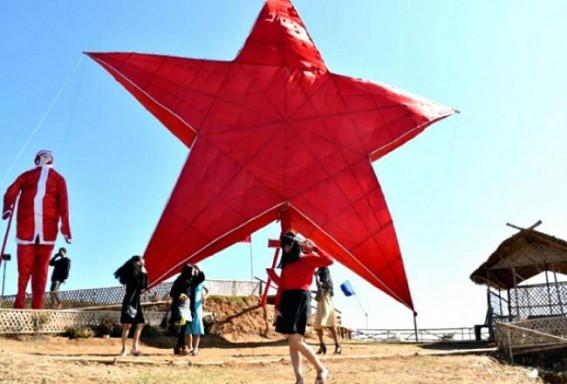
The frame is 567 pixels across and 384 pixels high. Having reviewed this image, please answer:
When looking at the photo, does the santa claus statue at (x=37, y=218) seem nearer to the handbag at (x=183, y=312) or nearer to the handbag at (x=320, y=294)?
the handbag at (x=183, y=312)

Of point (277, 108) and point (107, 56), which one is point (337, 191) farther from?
point (107, 56)

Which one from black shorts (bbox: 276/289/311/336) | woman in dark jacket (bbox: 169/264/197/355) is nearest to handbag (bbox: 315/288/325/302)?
woman in dark jacket (bbox: 169/264/197/355)

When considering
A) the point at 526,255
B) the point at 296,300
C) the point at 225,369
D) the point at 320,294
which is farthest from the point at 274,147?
the point at 526,255

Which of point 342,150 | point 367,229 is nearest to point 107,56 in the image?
point 342,150

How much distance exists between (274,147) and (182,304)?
19.3ft

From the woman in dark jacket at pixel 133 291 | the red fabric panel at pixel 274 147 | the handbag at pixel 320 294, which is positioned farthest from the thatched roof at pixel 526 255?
the woman in dark jacket at pixel 133 291

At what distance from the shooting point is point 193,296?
1070cm

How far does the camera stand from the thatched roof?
19375mm

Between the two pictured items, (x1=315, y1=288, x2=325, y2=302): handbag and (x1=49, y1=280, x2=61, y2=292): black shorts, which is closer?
(x1=315, y1=288, x2=325, y2=302): handbag

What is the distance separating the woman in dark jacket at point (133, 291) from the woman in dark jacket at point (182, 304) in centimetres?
75

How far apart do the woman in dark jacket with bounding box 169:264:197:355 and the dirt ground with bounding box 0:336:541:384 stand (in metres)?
1.00

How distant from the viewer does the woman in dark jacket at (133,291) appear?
30.7 feet

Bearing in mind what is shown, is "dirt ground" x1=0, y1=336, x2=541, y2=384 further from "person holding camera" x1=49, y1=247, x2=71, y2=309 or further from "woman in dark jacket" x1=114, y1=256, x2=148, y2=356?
"person holding camera" x1=49, y1=247, x2=71, y2=309

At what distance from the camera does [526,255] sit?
19984mm
